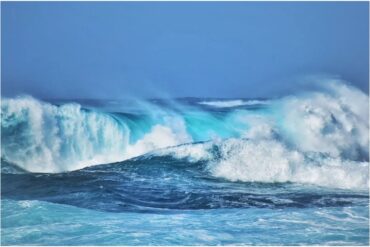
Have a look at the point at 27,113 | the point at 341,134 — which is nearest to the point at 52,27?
the point at 27,113

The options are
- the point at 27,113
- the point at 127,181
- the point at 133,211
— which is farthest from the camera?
the point at 27,113

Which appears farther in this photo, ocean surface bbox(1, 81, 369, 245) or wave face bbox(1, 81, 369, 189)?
wave face bbox(1, 81, 369, 189)

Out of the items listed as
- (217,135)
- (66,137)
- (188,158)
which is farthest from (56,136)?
(217,135)

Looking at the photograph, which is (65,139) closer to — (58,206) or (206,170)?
(58,206)

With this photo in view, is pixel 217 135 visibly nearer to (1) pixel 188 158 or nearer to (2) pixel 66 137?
(1) pixel 188 158

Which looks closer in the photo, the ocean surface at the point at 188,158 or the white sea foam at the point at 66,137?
the ocean surface at the point at 188,158
